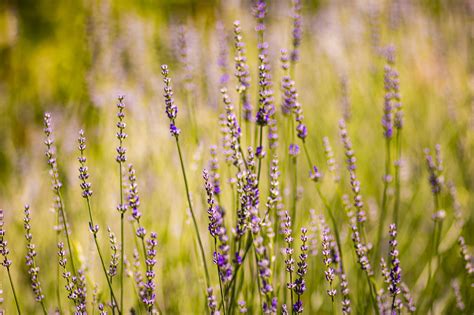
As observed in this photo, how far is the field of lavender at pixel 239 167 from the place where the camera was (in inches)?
49.1

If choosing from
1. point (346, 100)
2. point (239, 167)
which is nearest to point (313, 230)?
point (239, 167)

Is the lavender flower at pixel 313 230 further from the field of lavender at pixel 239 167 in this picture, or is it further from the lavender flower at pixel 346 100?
the lavender flower at pixel 346 100

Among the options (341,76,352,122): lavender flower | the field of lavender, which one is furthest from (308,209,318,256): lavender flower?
(341,76,352,122): lavender flower

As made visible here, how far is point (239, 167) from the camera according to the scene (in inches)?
45.2

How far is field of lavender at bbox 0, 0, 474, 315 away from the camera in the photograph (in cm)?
125

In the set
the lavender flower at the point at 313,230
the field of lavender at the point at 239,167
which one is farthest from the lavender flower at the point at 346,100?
the lavender flower at the point at 313,230

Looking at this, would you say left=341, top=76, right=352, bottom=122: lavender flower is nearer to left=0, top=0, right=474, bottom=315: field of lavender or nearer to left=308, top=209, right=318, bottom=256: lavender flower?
left=0, top=0, right=474, bottom=315: field of lavender

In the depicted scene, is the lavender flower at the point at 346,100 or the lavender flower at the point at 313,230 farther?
the lavender flower at the point at 346,100

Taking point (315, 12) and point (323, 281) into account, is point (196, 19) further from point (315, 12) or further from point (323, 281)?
point (323, 281)

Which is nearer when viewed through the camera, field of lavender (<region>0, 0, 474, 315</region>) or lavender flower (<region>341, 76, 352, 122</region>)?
field of lavender (<region>0, 0, 474, 315</region>)

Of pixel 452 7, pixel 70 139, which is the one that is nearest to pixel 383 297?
pixel 70 139

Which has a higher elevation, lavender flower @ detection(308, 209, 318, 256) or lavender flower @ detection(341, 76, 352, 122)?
lavender flower @ detection(341, 76, 352, 122)

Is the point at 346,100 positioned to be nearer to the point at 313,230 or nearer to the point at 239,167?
the point at 313,230

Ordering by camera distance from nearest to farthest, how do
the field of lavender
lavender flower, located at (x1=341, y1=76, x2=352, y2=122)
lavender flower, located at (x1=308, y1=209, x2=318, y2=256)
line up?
the field of lavender
lavender flower, located at (x1=308, y1=209, x2=318, y2=256)
lavender flower, located at (x1=341, y1=76, x2=352, y2=122)
